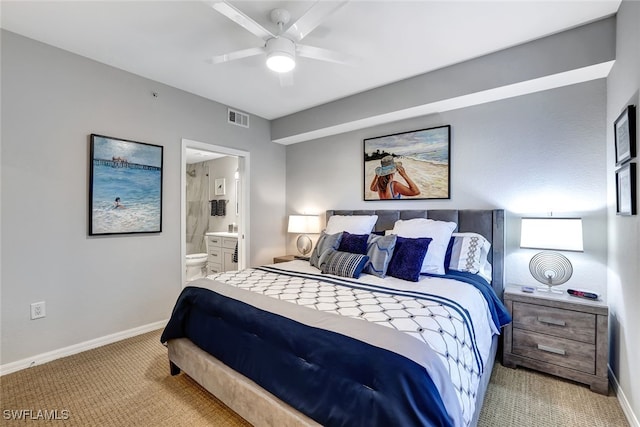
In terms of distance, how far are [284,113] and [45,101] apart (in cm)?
249

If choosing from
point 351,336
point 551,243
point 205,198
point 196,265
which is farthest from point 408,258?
point 205,198

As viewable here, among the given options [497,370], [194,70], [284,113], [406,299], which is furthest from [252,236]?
[497,370]

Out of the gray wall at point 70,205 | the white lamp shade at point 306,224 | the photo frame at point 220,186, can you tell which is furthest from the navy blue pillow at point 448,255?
the photo frame at point 220,186

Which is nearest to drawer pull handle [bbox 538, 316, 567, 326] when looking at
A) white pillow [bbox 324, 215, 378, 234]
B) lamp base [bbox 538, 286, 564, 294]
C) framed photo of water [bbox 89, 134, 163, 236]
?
lamp base [bbox 538, 286, 564, 294]

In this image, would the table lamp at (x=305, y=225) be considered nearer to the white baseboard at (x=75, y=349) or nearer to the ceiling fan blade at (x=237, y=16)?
the white baseboard at (x=75, y=349)

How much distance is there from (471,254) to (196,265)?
4.38 m

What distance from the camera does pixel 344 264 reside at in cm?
243

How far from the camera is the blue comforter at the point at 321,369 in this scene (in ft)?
3.52

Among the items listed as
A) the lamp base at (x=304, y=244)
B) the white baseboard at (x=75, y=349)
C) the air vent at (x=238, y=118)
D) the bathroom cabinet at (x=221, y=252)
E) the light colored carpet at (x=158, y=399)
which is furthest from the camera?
the bathroom cabinet at (x=221, y=252)

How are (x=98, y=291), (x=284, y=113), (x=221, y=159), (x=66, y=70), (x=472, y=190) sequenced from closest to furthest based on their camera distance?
(x=66, y=70) → (x=98, y=291) → (x=472, y=190) → (x=284, y=113) → (x=221, y=159)

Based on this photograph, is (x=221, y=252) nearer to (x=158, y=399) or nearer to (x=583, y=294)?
(x=158, y=399)

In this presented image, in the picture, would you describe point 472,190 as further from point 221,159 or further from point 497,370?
point 221,159

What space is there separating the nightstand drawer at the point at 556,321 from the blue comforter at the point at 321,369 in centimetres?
163

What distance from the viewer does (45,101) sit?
7.91ft
